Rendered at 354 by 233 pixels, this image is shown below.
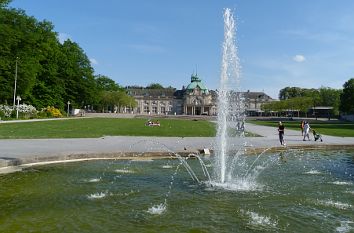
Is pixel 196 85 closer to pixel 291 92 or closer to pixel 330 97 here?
pixel 291 92

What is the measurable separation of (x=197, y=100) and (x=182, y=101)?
41.2 ft

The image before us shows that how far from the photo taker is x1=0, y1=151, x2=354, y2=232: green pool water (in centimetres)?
877

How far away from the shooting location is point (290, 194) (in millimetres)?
12070

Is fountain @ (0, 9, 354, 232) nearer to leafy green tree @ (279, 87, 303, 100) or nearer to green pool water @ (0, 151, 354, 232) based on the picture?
green pool water @ (0, 151, 354, 232)

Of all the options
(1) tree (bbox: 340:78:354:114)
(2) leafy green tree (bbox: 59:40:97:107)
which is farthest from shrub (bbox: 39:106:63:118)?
(1) tree (bbox: 340:78:354:114)

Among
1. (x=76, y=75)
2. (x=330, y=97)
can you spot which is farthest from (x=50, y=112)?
(x=330, y=97)

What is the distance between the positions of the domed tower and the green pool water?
162 m

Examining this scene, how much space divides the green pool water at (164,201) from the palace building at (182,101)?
516ft

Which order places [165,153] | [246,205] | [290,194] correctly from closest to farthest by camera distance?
1. [246,205]
2. [290,194]
3. [165,153]

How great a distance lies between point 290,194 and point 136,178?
5134 millimetres

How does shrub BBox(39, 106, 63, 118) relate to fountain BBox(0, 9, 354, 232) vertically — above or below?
above

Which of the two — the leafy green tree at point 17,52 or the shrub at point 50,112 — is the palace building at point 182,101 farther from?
the leafy green tree at point 17,52

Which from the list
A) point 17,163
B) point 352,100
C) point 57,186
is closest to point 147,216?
point 57,186

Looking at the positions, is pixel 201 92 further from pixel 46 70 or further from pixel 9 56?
pixel 9 56
